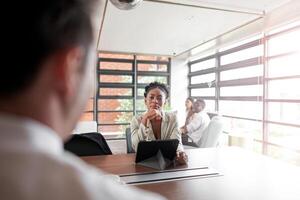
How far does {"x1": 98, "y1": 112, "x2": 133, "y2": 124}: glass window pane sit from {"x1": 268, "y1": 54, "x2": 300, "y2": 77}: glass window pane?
12.5ft

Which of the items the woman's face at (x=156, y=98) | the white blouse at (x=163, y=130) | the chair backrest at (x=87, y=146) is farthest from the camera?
the woman's face at (x=156, y=98)

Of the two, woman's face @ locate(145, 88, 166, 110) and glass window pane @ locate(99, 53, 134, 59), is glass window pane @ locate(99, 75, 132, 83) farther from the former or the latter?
woman's face @ locate(145, 88, 166, 110)

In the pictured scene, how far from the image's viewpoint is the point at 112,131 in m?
6.60

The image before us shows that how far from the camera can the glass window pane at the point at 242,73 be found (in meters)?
4.24

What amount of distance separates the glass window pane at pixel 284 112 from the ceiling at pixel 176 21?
143 centimetres

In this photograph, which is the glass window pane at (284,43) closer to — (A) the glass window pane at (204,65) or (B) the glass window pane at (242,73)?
(B) the glass window pane at (242,73)

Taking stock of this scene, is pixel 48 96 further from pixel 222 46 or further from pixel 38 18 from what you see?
pixel 222 46

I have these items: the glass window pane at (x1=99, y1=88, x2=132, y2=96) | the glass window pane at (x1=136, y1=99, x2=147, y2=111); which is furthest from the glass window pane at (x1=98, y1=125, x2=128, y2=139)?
the glass window pane at (x1=99, y1=88, x2=132, y2=96)

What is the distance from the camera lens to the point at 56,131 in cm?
35

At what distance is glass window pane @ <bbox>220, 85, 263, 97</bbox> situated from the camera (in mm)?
4243

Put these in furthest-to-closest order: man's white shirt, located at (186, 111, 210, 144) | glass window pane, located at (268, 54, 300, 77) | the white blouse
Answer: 1. man's white shirt, located at (186, 111, 210, 144)
2. glass window pane, located at (268, 54, 300, 77)
3. the white blouse

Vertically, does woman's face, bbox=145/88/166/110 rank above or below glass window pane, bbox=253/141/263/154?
above

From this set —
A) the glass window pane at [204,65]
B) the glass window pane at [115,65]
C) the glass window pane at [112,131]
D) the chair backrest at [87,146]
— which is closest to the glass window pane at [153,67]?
the glass window pane at [115,65]

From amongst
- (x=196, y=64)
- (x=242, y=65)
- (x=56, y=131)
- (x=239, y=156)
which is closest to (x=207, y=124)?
(x=242, y=65)
